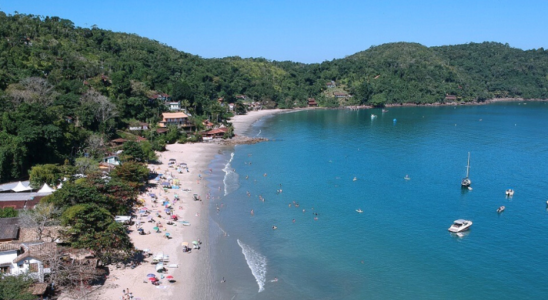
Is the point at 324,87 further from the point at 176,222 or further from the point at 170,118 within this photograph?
the point at 176,222

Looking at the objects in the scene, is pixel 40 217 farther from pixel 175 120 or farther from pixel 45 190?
pixel 175 120

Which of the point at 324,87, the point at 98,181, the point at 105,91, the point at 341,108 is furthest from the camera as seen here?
the point at 324,87

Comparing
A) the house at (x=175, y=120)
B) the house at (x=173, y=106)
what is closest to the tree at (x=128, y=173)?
the house at (x=175, y=120)

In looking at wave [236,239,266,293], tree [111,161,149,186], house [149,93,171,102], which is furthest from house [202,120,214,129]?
wave [236,239,266,293]

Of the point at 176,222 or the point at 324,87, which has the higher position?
the point at 324,87

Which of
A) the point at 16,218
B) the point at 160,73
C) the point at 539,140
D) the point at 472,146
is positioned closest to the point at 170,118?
the point at 160,73

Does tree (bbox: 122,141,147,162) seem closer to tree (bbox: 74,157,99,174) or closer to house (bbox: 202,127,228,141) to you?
tree (bbox: 74,157,99,174)
